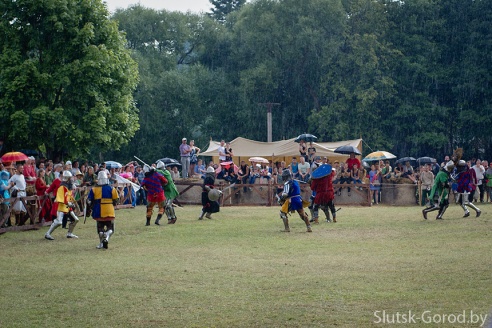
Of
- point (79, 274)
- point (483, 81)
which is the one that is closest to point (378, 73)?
point (483, 81)

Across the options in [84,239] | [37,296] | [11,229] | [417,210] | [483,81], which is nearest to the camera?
[37,296]

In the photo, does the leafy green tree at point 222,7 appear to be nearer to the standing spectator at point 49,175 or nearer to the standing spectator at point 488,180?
the standing spectator at point 488,180

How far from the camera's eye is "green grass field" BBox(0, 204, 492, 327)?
11117 mm

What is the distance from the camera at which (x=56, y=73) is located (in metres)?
36.0

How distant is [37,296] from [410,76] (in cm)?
4630

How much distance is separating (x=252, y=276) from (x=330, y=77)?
4408cm

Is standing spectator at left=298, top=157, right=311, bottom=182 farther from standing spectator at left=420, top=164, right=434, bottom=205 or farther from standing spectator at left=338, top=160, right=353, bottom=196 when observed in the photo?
standing spectator at left=420, top=164, right=434, bottom=205

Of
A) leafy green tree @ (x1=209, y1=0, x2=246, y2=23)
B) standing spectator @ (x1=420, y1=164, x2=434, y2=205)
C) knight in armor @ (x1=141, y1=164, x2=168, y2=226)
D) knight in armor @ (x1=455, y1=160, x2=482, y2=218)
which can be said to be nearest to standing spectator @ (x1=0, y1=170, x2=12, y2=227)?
knight in armor @ (x1=141, y1=164, x2=168, y2=226)

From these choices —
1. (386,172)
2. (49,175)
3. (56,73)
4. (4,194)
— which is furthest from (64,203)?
(386,172)

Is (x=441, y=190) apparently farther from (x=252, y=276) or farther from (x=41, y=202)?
(x=41, y=202)

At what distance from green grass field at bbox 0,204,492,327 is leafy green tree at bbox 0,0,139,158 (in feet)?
44.5

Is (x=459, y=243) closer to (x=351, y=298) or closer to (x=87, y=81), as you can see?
(x=351, y=298)

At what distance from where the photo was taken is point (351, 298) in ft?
39.7

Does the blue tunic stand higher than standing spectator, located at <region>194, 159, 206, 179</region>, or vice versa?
standing spectator, located at <region>194, 159, 206, 179</region>
